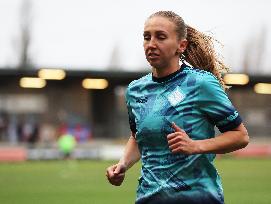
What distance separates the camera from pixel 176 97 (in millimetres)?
5203

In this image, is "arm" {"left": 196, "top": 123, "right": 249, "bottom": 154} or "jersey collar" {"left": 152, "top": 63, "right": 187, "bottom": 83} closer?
"arm" {"left": 196, "top": 123, "right": 249, "bottom": 154}

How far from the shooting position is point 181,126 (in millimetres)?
5133

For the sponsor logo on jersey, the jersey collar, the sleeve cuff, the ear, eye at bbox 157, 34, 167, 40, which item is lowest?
the sleeve cuff

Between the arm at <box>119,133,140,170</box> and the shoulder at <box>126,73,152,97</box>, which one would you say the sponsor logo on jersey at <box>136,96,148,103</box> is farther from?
the arm at <box>119,133,140,170</box>

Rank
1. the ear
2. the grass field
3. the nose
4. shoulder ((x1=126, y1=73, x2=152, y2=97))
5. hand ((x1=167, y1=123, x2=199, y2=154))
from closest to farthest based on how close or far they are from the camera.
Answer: hand ((x1=167, y1=123, x2=199, y2=154))
the nose
the ear
shoulder ((x1=126, y1=73, x2=152, y2=97))
the grass field

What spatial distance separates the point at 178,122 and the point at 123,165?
70 cm

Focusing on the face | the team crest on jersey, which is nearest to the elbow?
the team crest on jersey

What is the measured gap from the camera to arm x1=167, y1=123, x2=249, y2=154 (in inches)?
189

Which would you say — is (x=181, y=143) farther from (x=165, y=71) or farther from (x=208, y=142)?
(x=165, y=71)

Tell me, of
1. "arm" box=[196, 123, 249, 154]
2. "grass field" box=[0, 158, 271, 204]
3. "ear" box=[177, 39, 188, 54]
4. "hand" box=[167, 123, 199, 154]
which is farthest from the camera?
"grass field" box=[0, 158, 271, 204]

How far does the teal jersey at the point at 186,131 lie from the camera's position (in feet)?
16.8

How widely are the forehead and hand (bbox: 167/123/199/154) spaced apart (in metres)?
0.71

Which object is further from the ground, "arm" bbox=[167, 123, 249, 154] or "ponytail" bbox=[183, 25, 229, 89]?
"ponytail" bbox=[183, 25, 229, 89]

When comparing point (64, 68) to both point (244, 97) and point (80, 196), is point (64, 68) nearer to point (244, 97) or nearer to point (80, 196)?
point (244, 97)
